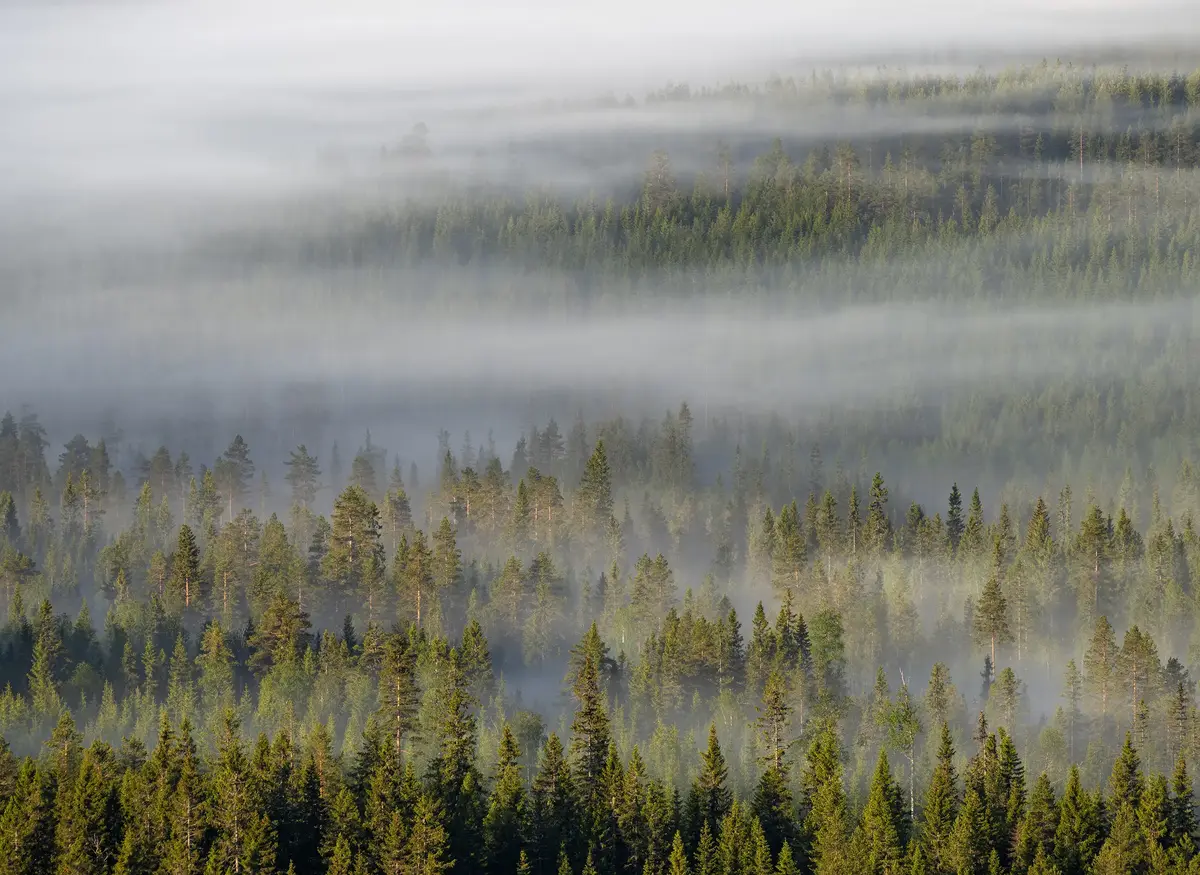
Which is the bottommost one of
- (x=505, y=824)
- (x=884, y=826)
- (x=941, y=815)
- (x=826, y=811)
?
(x=941, y=815)

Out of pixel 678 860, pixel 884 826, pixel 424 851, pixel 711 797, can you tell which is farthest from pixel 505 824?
pixel 884 826

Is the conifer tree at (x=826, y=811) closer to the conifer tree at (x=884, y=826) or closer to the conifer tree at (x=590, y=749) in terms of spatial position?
the conifer tree at (x=884, y=826)

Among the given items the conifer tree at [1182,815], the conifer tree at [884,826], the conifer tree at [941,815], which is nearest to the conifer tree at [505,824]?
the conifer tree at [884,826]

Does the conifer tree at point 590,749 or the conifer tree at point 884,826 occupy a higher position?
the conifer tree at point 590,749

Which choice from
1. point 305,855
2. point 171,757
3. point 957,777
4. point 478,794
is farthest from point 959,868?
point 171,757

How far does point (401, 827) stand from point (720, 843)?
25.0 metres

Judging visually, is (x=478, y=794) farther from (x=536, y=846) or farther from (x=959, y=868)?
(x=959, y=868)

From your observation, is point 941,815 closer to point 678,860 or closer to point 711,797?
point 711,797

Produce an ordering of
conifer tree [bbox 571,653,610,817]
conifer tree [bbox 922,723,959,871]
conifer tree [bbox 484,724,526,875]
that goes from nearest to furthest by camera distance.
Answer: conifer tree [bbox 484,724,526,875] → conifer tree [bbox 922,723,959,871] → conifer tree [bbox 571,653,610,817]

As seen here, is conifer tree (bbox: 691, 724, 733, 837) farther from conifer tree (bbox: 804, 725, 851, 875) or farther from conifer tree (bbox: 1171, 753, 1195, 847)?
conifer tree (bbox: 1171, 753, 1195, 847)

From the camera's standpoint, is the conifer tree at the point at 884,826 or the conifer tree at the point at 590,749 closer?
the conifer tree at the point at 884,826

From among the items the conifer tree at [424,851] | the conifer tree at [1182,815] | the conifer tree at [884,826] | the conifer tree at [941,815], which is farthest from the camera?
the conifer tree at [1182,815]

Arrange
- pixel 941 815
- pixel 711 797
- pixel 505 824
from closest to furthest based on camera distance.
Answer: pixel 505 824 < pixel 711 797 < pixel 941 815

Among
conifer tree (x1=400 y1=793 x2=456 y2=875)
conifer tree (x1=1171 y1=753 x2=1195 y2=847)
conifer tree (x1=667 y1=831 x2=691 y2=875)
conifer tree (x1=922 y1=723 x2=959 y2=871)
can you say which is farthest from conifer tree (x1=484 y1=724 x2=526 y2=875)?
conifer tree (x1=1171 y1=753 x2=1195 y2=847)
